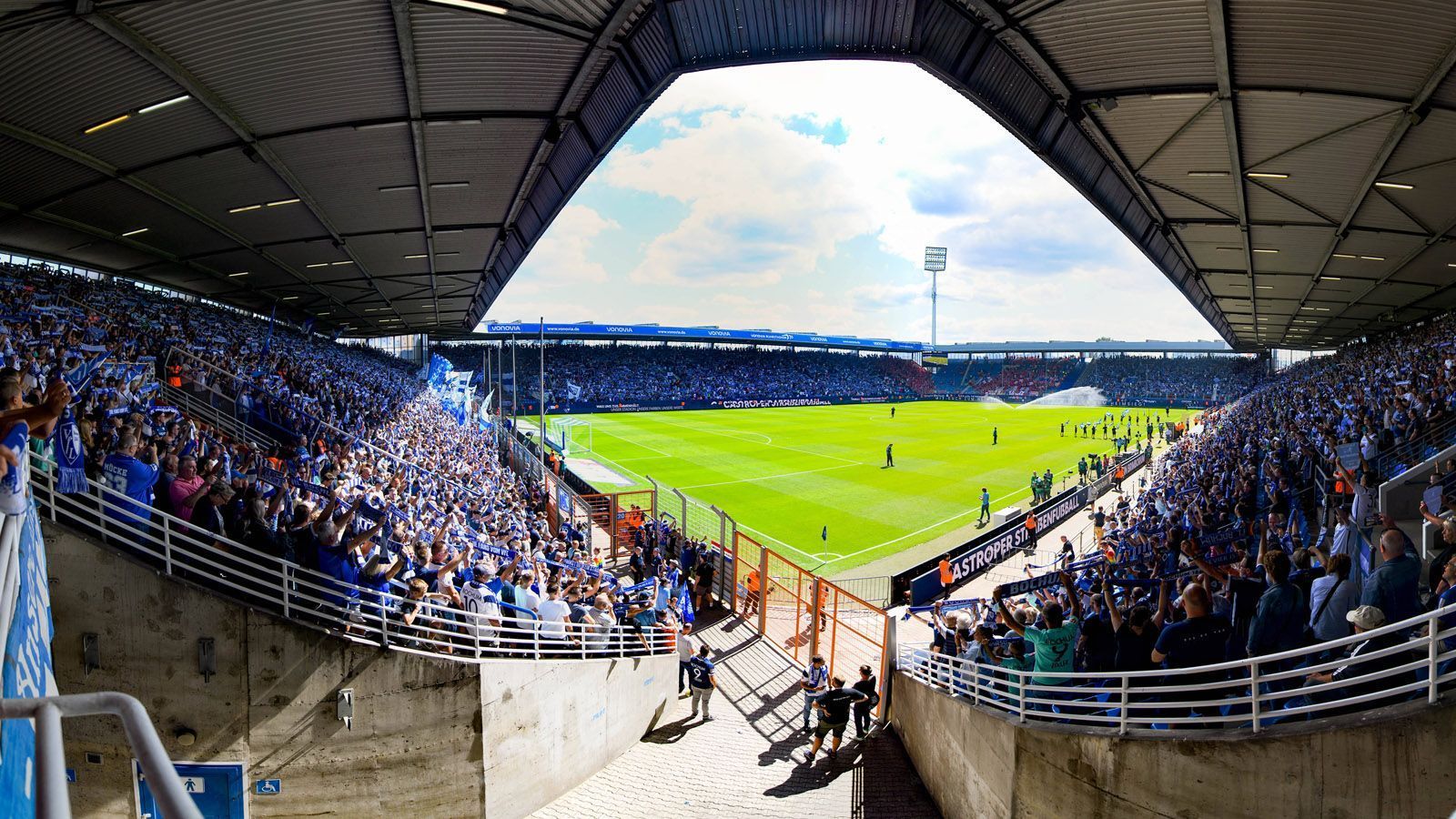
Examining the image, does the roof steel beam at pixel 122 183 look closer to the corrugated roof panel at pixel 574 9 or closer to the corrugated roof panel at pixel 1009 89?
the corrugated roof panel at pixel 574 9

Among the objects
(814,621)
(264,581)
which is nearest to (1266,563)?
(814,621)

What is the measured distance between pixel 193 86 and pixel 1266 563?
39.6ft

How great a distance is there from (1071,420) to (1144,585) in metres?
60.8

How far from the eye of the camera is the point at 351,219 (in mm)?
16250

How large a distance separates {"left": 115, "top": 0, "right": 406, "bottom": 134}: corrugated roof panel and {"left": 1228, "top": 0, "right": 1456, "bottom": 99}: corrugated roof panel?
9.03 metres

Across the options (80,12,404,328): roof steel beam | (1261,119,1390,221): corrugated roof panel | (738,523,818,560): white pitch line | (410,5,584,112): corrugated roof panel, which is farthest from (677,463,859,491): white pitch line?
(1261,119,1390,221): corrugated roof panel

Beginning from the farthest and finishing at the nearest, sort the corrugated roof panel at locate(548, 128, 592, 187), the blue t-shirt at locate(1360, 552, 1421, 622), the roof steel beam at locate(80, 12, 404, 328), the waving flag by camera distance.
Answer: the waving flag → the corrugated roof panel at locate(548, 128, 592, 187) → the roof steel beam at locate(80, 12, 404, 328) → the blue t-shirt at locate(1360, 552, 1421, 622)

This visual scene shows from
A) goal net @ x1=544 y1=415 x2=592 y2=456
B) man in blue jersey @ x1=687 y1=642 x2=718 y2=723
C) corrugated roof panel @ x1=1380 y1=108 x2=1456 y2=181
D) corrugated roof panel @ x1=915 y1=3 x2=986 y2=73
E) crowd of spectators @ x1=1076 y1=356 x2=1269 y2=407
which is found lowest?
man in blue jersey @ x1=687 y1=642 x2=718 y2=723

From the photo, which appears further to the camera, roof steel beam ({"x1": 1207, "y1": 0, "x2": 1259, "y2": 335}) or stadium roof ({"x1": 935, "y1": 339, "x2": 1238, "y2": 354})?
stadium roof ({"x1": 935, "y1": 339, "x2": 1238, "y2": 354})

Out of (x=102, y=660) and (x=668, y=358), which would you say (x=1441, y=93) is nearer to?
(x=102, y=660)

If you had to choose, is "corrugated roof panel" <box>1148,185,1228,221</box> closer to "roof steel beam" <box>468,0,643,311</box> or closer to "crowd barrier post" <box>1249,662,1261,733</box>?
"roof steel beam" <box>468,0,643,311</box>

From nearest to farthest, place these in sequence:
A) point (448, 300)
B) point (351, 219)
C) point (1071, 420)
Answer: point (351, 219), point (448, 300), point (1071, 420)

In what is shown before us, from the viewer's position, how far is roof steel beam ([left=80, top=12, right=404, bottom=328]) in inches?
283

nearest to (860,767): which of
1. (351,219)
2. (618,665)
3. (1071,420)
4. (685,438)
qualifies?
(618,665)
